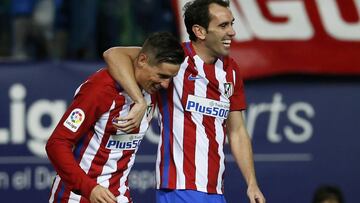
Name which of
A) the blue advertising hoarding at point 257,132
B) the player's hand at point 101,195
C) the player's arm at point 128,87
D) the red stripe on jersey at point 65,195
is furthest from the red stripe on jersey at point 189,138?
the blue advertising hoarding at point 257,132

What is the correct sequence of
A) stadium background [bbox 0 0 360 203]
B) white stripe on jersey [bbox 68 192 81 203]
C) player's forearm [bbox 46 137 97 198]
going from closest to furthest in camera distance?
1. player's forearm [bbox 46 137 97 198]
2. white stripe on jersey [bbox 68 192 81 203]
3. stadium background [bbox 0 0 360 203]

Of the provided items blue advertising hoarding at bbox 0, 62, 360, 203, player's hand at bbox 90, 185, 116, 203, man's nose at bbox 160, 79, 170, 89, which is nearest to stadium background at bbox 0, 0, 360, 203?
blue advertising hoarding at bbox 0, 62, 360, 203

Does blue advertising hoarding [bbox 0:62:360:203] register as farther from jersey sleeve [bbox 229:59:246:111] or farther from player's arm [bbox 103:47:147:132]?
player's arm [bbox 103:47:147:132]

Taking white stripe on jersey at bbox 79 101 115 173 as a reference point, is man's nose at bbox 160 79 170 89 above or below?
above

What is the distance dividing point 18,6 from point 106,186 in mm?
3620

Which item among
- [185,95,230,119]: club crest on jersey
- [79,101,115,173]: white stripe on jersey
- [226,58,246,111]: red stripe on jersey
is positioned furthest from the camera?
[226,58,246,111]: red stripe on jersey

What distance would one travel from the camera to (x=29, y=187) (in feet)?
28.6

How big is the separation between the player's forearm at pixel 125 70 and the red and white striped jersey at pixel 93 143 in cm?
5

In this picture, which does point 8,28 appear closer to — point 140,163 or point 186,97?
point 140,163

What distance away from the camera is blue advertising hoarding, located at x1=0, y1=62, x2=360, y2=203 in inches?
342

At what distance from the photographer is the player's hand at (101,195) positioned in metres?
5.25

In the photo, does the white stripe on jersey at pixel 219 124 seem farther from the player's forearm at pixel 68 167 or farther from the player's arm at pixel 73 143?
the player's forearm at pixel 68 167

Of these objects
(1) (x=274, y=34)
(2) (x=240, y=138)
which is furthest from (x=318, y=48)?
(2) (x=240, y=138)

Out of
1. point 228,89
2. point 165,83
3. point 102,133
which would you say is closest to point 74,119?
point 102,133
